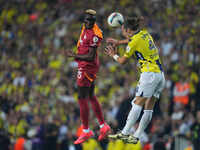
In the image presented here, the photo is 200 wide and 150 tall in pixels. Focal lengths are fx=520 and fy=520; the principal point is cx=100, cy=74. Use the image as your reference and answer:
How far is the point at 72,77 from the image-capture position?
15.2 metres

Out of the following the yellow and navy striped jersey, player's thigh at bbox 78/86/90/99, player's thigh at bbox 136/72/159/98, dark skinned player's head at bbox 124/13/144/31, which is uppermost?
dark skinned player's head at bbox 124/13/144/31

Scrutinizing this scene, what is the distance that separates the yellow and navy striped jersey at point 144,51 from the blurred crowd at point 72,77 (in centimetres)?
447

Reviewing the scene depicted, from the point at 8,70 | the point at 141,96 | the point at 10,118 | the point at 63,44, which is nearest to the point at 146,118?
the point at 141,96

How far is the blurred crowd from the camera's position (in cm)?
1653

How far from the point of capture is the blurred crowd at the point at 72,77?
16531mm

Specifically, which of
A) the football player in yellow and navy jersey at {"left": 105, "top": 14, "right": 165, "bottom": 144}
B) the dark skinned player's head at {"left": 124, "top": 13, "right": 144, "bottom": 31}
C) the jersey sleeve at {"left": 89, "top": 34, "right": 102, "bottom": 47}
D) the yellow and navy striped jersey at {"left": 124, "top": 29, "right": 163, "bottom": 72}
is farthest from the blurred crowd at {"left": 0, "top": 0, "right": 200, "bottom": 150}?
the jersey sleeve at {"left": 89, "top": 34, "right": 102, "bottom": 47}

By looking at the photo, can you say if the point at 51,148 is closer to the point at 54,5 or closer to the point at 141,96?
the point at 141,96

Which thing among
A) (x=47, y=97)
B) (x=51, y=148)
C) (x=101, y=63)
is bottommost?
(x=51, y=148)

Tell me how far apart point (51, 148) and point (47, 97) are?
3.65 m

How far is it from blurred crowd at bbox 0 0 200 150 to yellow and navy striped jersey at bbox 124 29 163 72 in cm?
447

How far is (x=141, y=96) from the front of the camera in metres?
10.7

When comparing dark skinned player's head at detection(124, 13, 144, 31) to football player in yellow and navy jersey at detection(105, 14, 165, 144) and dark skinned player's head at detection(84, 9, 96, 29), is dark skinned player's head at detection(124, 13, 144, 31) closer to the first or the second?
football player in yellow and navy jersey at detection(105, 14, 165, 144)

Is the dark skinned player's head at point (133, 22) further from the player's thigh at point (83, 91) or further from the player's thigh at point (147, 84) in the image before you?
the player's thigh at point (83, 91)

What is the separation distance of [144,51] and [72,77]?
16.0 feet
